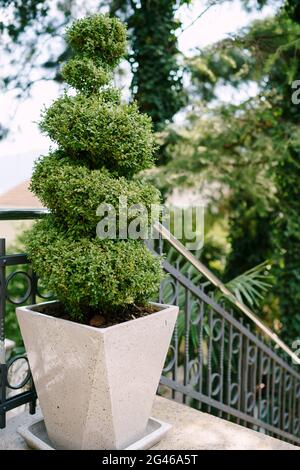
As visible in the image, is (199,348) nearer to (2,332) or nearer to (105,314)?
(105,314)

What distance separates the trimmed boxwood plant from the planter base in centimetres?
48

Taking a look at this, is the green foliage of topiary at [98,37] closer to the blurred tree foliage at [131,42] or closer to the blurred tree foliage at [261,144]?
the blurred tree foliage at [261,144]

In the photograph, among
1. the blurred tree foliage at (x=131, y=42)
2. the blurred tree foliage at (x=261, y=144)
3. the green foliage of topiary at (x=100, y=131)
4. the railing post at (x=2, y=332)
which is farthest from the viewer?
the blurred tree foliage at (x=131, y=42)

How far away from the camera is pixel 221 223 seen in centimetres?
647

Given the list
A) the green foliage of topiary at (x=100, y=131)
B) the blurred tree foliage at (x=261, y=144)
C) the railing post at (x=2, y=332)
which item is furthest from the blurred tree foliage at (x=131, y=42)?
the railing post at (x=2, y=332)

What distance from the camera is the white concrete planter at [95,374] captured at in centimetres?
136

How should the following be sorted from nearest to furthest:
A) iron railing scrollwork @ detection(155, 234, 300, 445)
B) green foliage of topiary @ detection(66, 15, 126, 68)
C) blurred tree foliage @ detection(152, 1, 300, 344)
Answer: green foliage of topiary @ detection(66, 15, 126, 68) → iron railing scrollwork @ detection(155, 234, 300, 445) → blurred tree foliage @ detection(152, 1, 300, 344)

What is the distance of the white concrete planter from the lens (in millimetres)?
1358

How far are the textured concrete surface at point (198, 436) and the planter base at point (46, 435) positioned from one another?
0.14 ft

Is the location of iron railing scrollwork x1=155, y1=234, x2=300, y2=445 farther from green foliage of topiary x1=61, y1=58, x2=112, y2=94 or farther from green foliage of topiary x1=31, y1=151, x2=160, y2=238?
green foliage of topiary x1=61, y1=58, x2=112, y2=94

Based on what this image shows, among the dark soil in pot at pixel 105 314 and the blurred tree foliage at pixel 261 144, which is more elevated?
the blurred tree foliage at pixel 261 144

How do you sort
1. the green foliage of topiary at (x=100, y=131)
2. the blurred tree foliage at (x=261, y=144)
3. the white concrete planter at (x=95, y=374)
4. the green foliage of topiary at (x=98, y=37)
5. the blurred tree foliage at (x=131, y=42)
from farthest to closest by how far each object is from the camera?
the blurred tree foliage at (x=131, y=42)
the blurred tree foliage at (x=261, y=144)
the green foliage of topiary at (x=98, y=37)
the green foliage of topiary at (x=100, y=131)
the white concrete planter at (x=95, y=374)

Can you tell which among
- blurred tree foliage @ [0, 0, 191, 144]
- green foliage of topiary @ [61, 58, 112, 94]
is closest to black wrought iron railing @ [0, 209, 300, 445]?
green foliage of topiary @ [61, 58, 112, 94]
